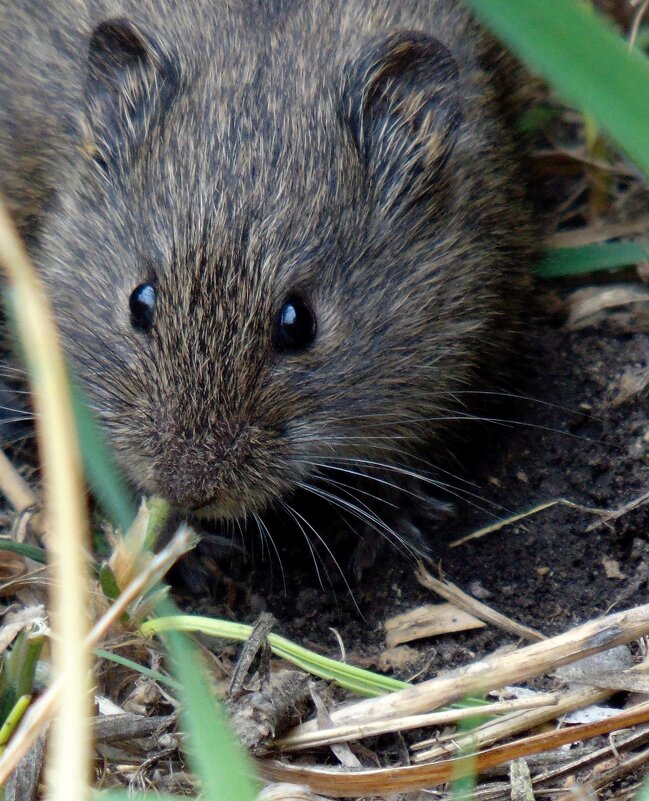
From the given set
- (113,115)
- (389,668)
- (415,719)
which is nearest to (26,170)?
(113,115)

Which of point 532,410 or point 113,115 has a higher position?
point 113,115

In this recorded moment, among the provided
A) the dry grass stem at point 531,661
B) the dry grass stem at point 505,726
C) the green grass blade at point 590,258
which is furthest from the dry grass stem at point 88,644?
the green grass blade at point 590,258

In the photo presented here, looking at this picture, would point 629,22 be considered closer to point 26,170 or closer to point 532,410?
point 532,410

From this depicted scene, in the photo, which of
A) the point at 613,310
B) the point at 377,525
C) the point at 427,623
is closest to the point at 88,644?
the point at 427,623

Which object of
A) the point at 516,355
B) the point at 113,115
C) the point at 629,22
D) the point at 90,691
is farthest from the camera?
the point at 629,22

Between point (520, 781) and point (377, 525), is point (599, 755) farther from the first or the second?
point (377, 525)

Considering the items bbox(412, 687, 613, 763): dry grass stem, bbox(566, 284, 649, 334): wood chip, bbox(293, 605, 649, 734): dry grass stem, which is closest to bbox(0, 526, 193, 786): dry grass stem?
bbox(293, 605, 649, 734): dry grass stem

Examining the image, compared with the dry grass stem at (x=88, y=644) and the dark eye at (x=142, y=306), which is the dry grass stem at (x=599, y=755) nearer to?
the dry grass stem at (x=88, y=644)
